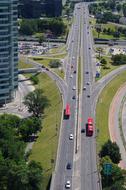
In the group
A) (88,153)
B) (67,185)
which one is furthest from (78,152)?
(67,185)

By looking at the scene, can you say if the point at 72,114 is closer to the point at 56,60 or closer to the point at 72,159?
the point at 72,159

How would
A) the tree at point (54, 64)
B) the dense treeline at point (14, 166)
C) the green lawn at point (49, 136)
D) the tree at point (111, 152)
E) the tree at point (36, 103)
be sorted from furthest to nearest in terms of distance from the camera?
the tree at point (54, 64) < the tree at point (36, 103) < the tree at point (111, 152) < the green lawn at point (49, 136) < the dense treeline at point (14, 166)

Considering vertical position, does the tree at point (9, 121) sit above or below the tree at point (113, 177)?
above

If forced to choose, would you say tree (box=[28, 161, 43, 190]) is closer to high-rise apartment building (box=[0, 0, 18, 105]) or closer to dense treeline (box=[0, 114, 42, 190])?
dense treeline (box=[0, 114, 42, 190])

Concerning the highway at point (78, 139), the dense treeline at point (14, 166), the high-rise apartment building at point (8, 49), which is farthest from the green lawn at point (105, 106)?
the high-rise apartment building at point (8, 49)

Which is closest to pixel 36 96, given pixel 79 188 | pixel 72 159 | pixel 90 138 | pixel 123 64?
pixel 90 138

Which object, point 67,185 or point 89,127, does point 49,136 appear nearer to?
point 89,127

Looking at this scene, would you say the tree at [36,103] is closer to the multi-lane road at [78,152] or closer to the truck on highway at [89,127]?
the multi-lane road at [78,152]

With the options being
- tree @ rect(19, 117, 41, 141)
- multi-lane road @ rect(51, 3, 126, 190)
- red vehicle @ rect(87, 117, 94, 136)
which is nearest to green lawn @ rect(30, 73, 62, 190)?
multi-lane road @ rect(51, 3, 126, 190)
